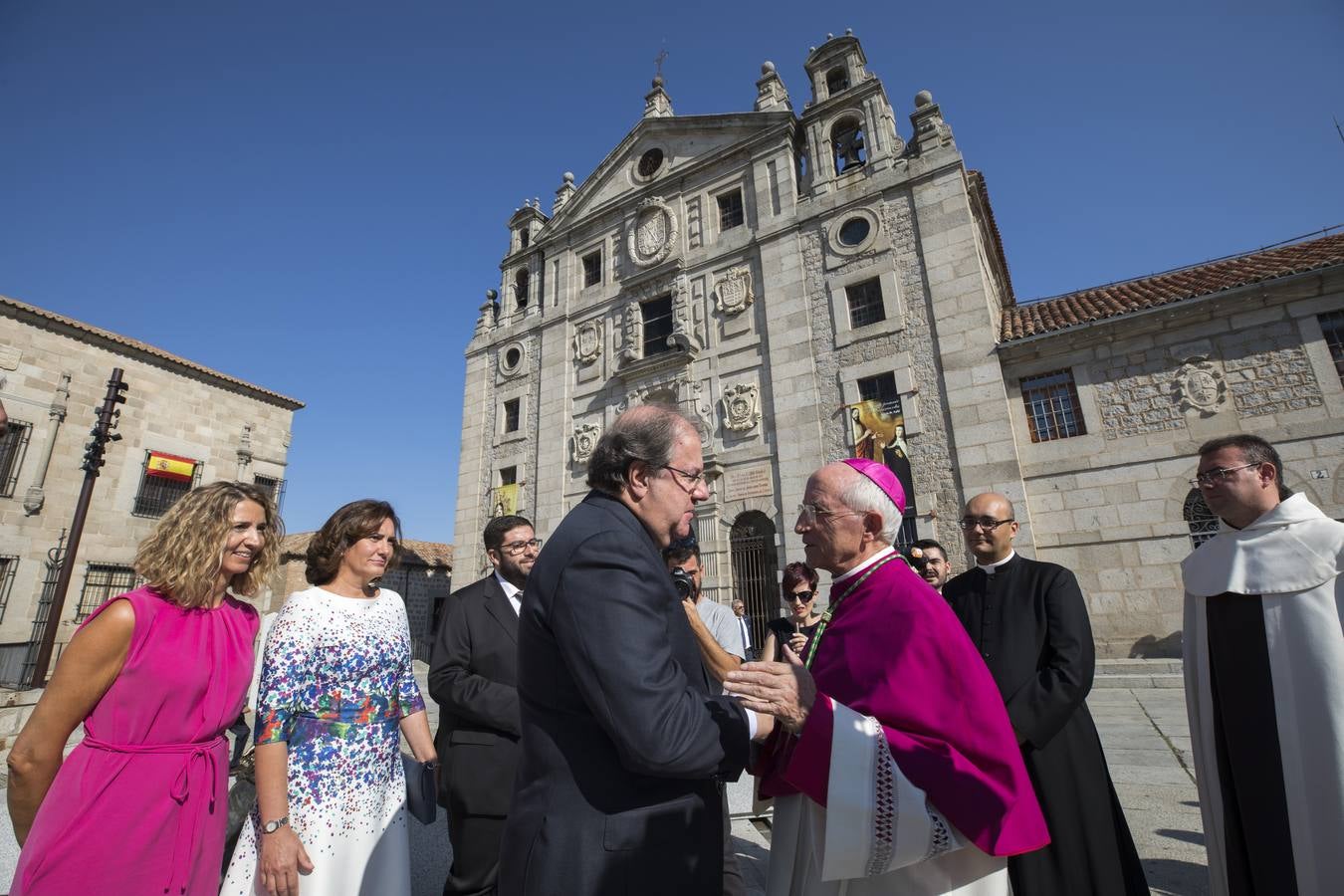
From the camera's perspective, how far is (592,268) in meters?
19.6

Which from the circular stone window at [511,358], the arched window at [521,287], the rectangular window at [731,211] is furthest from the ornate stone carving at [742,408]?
the arched window at [521,287]

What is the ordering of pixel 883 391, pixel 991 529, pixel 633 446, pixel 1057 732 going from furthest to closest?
1. pixel 883 391
2. pixel 991 529
3. pixel 1057 732
4. pixel 633 446

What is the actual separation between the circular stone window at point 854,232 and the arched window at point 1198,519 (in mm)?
8129

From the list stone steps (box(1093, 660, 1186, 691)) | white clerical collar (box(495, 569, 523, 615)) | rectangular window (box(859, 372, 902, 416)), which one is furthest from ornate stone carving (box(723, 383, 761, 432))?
white clerical collar (box(495, 569, 523, 615))

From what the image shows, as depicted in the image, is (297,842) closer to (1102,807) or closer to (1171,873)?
(1102,807)

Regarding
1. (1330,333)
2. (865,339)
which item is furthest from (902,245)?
(1330,333)

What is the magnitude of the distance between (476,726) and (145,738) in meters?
1.45

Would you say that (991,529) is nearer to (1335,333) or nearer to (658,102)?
(1335,333)

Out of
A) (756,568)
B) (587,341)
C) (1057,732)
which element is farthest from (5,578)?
(1057,732)

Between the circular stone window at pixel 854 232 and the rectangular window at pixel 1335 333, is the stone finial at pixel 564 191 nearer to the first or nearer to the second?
the circular stone window at pixel 854 232

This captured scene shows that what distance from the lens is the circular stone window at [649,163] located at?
18.7 m

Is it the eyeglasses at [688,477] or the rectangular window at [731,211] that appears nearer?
the eyeglasses at [688,477]

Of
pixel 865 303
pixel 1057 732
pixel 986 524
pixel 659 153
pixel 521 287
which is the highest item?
pixel 659 153

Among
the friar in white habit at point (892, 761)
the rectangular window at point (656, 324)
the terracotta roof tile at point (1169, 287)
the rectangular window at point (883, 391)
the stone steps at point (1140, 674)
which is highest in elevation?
the rectangular window at point (656, 324)
